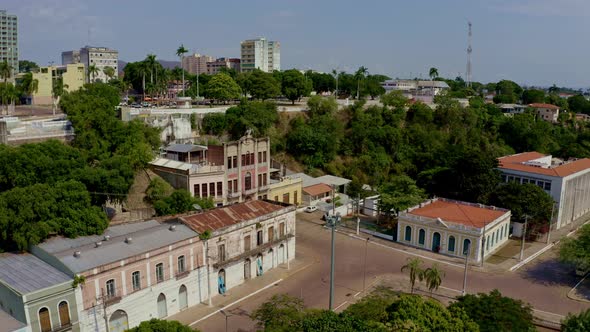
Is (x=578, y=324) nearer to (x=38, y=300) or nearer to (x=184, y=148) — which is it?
(x=38, y=300)

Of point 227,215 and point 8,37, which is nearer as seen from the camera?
point 227,215

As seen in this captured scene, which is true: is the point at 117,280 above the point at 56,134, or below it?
below

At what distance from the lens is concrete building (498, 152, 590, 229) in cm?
5224

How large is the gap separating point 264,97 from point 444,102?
34.5m

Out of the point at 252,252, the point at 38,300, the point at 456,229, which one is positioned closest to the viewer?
the point at 38,300

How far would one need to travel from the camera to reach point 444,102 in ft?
300

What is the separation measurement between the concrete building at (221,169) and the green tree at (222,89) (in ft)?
107

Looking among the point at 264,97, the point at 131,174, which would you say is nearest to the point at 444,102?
the point at 264,97

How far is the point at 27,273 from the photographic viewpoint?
1052 inches

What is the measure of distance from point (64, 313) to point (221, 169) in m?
23.4

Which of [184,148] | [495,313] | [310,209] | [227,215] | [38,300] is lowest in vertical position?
[310,209]

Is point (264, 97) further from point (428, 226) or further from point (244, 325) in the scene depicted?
point (244, 325)

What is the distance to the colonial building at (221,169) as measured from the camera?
4538 cm

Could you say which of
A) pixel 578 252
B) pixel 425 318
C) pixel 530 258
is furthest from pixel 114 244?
pixel 530 258
